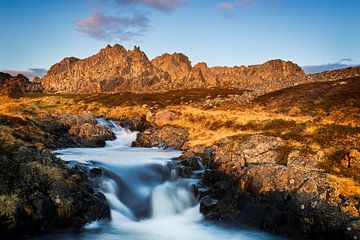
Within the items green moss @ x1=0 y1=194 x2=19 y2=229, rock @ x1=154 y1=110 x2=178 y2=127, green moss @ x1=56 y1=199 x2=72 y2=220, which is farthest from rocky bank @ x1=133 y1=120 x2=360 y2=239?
rock @ x1=154 y1=110 x2=178 y2=127

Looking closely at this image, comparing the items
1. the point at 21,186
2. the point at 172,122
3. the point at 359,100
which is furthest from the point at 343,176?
the point at 172,122

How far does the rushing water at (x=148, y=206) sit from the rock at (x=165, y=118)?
14.1 meters

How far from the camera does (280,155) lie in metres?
25.0

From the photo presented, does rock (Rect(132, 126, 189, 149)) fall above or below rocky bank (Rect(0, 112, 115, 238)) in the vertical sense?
above

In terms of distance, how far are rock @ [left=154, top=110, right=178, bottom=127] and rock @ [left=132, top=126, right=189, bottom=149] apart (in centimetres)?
435

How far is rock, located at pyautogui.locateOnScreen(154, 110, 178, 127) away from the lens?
4432 cm

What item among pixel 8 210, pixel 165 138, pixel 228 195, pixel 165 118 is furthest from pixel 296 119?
pixel 8 210

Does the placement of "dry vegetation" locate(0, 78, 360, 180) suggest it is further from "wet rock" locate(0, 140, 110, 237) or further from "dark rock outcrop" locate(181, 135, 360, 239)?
"wet rock" locate(0, 140, 110, 237)

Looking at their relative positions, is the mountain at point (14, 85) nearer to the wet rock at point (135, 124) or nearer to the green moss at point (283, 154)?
the wet rock at point (135, 124)

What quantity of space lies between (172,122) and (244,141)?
53.1 ft

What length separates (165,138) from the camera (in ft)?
123

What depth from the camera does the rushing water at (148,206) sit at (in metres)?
A: 17.9

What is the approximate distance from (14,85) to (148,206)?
12778cm

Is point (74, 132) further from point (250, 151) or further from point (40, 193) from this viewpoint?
point (40, 193)
